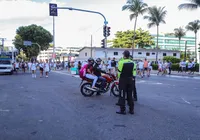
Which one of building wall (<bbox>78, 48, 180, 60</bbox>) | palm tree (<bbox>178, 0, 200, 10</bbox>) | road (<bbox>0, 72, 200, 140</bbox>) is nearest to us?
road (<bbox>0, 72, 200, 140</bbox>)

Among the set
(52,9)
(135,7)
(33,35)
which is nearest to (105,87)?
(52,9)

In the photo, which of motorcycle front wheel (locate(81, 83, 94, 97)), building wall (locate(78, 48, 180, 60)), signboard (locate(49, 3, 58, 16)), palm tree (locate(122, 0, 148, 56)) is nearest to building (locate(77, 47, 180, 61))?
building wall (locate(78, 48, 180, 60))

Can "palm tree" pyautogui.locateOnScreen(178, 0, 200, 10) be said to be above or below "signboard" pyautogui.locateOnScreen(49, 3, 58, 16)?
above

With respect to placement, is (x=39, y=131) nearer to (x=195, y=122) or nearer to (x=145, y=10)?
(x=195, y=122)

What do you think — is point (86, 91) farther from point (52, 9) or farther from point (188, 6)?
point (188, 6)

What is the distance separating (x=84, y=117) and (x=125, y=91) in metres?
1.34

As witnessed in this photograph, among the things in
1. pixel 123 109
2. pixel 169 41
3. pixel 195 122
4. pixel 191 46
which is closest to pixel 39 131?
pixel 123 109

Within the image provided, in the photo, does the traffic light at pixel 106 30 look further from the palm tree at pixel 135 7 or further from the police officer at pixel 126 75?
the palm tree at pixel 135 7

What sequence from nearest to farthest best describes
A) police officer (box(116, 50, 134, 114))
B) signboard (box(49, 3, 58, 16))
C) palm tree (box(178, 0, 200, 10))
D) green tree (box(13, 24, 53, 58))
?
police officer (box(116, 50, 134, 114)) → signboard (box(49, 3, 58, 16)) → palm tree (box(178, 0, 200, 10)) → green tree (box(13, 24, 53, 58))

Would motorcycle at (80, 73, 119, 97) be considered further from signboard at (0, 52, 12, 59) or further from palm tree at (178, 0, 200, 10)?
palm tree at (178, 0, 200, 10)

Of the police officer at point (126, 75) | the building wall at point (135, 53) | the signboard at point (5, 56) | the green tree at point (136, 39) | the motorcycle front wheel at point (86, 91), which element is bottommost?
the motorcycle front wheel at point (86, 91)

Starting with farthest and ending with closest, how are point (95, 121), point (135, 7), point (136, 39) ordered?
point (136, 39) → point (135, 7) → point (95, 121)

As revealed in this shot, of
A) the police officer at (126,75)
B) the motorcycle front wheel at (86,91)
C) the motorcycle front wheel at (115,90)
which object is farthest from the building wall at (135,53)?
the police officer at (126,75)

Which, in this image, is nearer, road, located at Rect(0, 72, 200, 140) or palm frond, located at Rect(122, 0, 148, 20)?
road, located at Rect(0, 72, 200, 140)
